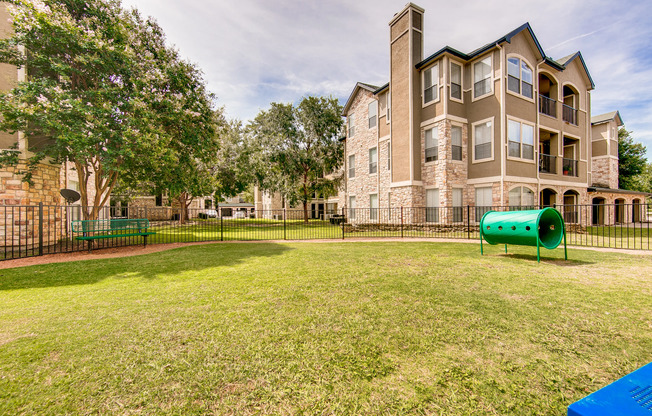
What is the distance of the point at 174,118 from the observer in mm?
11547

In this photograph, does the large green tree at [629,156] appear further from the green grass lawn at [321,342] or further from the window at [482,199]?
the green grass lawn at [321,342]

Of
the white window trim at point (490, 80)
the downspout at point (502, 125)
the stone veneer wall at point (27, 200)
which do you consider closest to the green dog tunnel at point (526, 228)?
the downspout at point (502, 125)

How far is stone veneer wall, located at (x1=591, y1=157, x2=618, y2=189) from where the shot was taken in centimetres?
2427

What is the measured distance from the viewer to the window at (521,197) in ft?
49.8

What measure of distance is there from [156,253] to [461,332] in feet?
32.0

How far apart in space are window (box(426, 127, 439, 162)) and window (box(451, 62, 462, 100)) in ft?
7.75

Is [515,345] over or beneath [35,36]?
beneath

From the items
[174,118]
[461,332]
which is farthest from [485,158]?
[174,118]

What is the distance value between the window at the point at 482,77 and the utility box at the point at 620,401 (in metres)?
18.4

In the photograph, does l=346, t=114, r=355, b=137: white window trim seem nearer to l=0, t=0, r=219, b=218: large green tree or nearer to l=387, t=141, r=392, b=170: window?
l=387, t=141, r=392, b=170: window

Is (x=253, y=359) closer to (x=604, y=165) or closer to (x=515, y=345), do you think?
(x=515, y=345)

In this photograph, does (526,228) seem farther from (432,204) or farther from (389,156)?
(389,156)

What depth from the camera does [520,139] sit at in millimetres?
15688

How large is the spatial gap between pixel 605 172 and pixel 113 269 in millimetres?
36559
